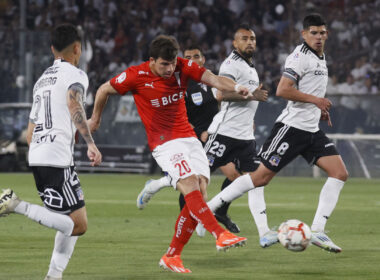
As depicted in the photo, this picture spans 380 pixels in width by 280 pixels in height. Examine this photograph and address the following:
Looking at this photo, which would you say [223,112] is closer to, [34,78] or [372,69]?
[372,69]

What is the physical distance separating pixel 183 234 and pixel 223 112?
11.8ft

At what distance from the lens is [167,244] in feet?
33.0

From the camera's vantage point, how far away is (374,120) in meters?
22.6

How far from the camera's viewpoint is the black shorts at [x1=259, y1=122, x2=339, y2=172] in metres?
9.75

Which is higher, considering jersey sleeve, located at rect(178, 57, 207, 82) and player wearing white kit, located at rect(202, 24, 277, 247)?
jersey sleeve, located at rect(178, 57, 207, 82)

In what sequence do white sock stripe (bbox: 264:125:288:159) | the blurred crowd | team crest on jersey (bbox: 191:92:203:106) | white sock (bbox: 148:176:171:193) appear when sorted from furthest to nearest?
the blurred crowd < white sock (bbox: 148:176:171:193) < team crest on jersey (bbox: 191:92:203:106) < white sock stripe (bbox: 264:125:288:159)

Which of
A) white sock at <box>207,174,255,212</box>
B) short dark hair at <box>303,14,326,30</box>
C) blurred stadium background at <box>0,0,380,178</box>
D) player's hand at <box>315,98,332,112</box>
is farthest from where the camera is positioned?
blurred stadium background at <box>0,0,380,178</box>

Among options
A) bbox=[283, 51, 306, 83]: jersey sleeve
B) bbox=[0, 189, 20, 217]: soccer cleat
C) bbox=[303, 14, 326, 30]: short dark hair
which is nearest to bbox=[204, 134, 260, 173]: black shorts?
bbox=[283, 51, 306, 83]: jersey sleeve

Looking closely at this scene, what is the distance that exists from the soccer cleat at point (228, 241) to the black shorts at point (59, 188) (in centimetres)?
117

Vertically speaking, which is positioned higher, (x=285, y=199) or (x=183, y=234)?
(x=183, y=234)

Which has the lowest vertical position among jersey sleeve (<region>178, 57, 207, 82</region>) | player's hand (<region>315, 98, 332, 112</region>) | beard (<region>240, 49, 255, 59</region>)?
player's hand (<region>315, 98, 332, 112</region>)

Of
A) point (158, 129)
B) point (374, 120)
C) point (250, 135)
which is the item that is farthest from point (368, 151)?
point (158, 129)

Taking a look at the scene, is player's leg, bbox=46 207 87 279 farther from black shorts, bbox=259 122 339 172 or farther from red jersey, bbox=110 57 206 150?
black shorts, bbox=259 122 339 172

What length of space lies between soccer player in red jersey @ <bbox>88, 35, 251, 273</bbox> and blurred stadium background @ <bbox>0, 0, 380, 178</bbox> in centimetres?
1417
